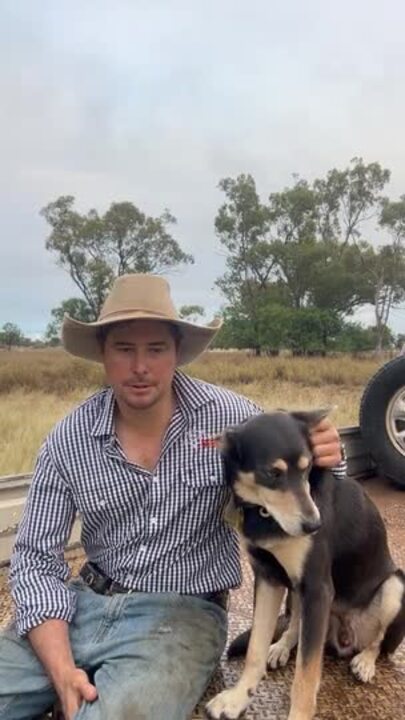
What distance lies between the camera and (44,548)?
2.29 meters

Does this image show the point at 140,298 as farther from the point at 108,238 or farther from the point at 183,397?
the point at 108,238

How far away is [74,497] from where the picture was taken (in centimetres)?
232

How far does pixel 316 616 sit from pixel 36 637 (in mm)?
828

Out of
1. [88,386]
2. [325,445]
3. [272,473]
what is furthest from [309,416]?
[88,386]

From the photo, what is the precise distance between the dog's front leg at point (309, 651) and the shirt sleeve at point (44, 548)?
71 cm

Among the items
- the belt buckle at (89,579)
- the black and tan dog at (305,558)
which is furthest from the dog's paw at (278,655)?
the belt buckle at (89,579)

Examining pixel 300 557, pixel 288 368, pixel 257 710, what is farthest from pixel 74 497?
pixel 288 368

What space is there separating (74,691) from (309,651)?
0.68 m

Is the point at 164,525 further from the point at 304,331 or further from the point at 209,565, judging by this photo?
the point at 304,331

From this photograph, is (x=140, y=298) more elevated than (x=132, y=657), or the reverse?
(x=140, y=298)

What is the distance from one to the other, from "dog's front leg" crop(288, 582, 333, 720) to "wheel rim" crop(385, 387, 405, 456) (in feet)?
11.2

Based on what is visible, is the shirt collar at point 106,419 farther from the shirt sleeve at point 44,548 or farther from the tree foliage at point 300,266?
the tree foliage at point 300,266

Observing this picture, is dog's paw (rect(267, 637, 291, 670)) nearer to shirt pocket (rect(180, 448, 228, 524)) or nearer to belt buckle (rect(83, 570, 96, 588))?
shirt pocket (rect(180, 448, 228, 524))

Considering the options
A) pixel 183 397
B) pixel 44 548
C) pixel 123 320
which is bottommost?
pixel 44 548
